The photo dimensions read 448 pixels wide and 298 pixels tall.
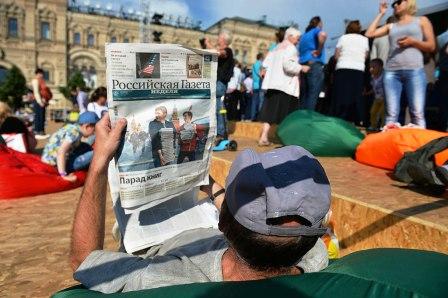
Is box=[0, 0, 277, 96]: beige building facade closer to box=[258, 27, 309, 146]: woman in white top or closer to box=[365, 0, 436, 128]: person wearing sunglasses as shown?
box=[258, 27, 309, 146]: woman in white top

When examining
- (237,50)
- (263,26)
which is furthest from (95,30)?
(263,26)

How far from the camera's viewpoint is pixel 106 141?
1209 mm

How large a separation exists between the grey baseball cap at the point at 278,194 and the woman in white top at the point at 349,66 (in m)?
4.45

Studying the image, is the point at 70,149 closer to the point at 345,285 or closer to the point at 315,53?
the point at 315,53

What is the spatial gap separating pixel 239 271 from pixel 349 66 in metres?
4.59

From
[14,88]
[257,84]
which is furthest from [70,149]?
[14,88]

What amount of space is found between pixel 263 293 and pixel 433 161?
1999 mm

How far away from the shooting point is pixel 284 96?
470 cm

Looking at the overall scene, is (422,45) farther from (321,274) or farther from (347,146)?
(321,274)

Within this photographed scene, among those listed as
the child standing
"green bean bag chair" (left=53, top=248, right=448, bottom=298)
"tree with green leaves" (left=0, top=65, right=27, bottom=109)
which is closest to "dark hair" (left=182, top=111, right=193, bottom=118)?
"green bean bag chair" (left=53, top=248, right=448, bottom=298)

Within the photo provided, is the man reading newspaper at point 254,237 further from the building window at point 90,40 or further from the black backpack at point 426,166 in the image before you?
the building window at point 90,40

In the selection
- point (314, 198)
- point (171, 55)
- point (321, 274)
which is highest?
point (171, 55)

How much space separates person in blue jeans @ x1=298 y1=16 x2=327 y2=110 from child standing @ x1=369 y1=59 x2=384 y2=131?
1.22 m

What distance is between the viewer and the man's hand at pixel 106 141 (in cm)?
120
